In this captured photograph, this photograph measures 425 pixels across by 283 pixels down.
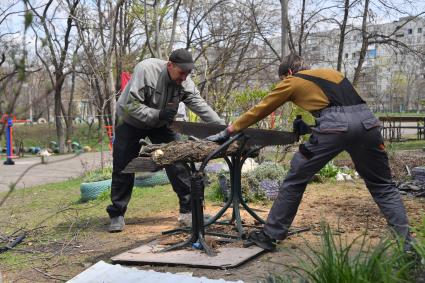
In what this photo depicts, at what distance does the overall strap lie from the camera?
3928 millimetres

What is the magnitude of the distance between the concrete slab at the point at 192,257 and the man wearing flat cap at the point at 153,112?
2.71 ft

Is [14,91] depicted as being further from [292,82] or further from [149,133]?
[149,133]

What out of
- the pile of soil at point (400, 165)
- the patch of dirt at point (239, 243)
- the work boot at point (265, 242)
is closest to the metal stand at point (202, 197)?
the patch of dirt at point (239, 243)

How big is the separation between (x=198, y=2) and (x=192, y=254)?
19641 millimetres

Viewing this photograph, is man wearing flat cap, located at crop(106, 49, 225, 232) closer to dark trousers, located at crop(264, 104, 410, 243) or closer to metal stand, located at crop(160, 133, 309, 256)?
metal stand, located at crop(160, 133, 309, 256)

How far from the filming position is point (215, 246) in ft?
14.5

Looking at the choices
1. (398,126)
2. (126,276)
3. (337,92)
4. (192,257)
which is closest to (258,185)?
(192,257)

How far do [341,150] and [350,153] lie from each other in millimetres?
160

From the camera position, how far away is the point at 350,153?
13.3 feet

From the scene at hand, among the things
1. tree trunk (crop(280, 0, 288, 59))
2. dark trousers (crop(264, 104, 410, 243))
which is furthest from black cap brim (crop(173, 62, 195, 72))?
tree trunk (crop(280, 0, 288, 59))

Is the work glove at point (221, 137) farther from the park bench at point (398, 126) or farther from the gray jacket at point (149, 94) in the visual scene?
the park bench at point (398, 126)

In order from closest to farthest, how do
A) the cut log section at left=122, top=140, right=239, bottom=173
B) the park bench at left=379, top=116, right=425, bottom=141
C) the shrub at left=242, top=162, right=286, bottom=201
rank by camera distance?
the cut log section at left=122, top=140, right=239, bottom=173 → the shrub at left=242, top=162, right=286, bottom=201 → the park bench at left=379, top=116, right=425, bottom=141

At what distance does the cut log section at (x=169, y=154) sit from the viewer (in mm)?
4094

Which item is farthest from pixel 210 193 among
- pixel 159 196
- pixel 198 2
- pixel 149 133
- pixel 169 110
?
pixel 198 2
